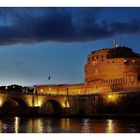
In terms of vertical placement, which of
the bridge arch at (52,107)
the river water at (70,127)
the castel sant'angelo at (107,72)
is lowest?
the river water at (70,127)

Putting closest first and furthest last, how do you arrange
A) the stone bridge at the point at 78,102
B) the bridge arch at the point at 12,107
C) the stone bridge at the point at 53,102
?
the stone bridge at the point at 78,102 → the stone bridge at the point at 53,102 → the bridge arch at the point at 12,107

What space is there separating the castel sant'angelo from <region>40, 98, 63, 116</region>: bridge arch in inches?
52.6

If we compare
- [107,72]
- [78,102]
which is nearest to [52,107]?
[78,102]

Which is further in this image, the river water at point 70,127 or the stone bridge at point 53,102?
the stone bridge at point 53,102

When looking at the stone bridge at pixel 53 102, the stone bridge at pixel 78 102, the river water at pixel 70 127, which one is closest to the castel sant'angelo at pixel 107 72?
the stone bridge at pixel 78 102

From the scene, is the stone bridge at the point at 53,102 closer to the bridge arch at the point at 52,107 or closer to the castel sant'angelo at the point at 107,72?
the bridge arch at the point at 52,107

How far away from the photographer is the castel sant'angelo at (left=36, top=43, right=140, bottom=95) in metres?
18.2

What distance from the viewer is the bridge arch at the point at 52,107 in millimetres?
18250

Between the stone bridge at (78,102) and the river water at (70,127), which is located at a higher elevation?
the stone bridge at (78,102)

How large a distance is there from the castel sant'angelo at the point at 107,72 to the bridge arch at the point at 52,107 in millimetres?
1335

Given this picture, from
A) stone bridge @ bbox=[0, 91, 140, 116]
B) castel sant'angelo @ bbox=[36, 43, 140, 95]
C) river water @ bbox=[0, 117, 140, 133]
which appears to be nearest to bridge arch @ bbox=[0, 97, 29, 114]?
stone bridge @ bbox=[0, 91, 140, 116]
